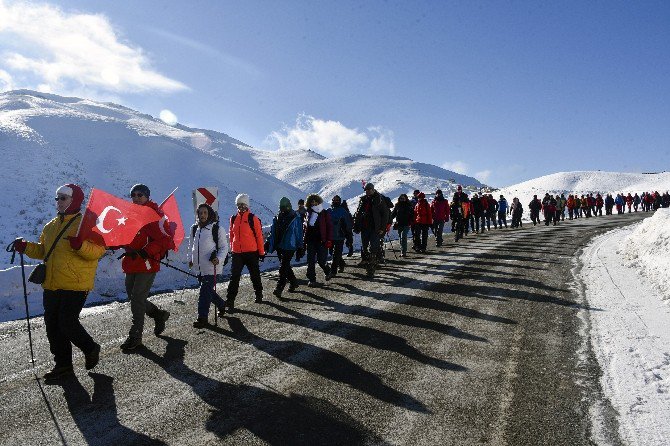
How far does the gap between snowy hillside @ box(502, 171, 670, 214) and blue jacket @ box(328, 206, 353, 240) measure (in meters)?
78.2

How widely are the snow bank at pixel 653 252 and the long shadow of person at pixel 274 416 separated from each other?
682 centimetres

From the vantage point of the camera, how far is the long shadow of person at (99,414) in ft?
11.8

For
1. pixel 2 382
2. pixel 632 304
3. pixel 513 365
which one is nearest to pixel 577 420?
pixel 513 365

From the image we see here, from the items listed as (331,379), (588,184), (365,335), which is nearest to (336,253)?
(365,335)

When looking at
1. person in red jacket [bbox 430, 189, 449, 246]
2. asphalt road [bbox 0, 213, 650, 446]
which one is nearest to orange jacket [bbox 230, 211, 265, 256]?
asphalt road [bbox 0, 213, 650, 446]

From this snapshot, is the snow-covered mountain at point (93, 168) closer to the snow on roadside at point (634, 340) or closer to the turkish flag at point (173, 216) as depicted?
the turkish flag at point (173, 216)

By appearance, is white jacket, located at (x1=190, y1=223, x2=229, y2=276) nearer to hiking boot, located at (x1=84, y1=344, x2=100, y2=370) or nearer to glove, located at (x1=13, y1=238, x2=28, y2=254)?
hiking boot, located at (x1=84, y1=344, x2=100, y2=370)

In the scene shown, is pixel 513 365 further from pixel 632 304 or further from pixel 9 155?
pixel 9 155

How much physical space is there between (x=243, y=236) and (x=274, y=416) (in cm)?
502

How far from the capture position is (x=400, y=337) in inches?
247

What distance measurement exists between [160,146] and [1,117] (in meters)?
21.4

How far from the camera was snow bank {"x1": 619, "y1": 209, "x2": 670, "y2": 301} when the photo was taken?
929 centimetres

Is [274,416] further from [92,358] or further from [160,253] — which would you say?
[160,253]

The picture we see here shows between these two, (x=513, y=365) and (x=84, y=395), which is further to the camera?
(x=513, y=365)
